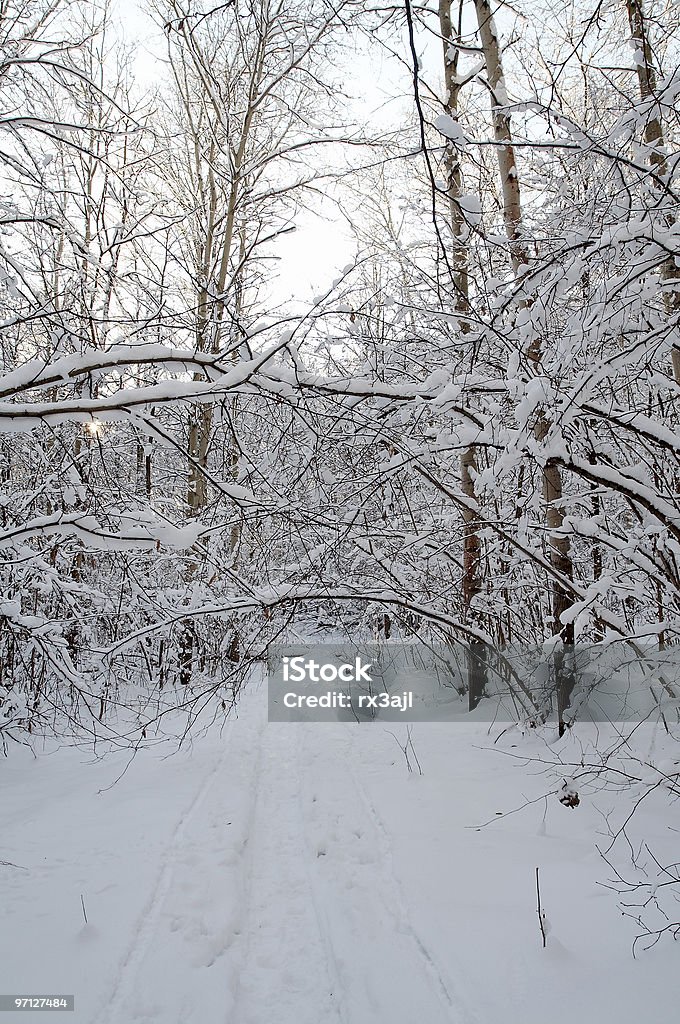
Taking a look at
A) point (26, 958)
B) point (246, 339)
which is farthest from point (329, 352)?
point (26, 958)

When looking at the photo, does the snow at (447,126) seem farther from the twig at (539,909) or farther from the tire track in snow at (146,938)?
the tire track in snow at (146,938)

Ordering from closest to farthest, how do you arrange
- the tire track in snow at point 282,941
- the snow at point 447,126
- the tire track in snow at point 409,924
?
the snow at point 447,126 < the tire track in snow at point 409,924 < the tire track in snow at point 282,941

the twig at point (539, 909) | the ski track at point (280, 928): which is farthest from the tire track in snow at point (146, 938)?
the twig at point (539, 909)

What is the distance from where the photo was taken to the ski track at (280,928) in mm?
2793

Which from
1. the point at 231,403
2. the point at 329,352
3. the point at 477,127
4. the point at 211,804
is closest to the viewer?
the point at 231,403

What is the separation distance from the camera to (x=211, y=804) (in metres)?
5.35

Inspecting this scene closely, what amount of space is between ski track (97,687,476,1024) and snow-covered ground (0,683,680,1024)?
0.04 ft

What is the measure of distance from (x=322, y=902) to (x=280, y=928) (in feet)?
1.07

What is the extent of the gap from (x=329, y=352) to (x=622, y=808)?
142 inches

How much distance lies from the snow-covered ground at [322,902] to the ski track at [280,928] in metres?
0.01

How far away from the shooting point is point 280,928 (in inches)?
136


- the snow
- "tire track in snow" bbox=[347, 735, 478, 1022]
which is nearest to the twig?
"tire track in snow" bbox=[347, 735, 478, 1022]

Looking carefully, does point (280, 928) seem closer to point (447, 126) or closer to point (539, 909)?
point (539, 909)

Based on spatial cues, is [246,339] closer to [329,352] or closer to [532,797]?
[329,352]
